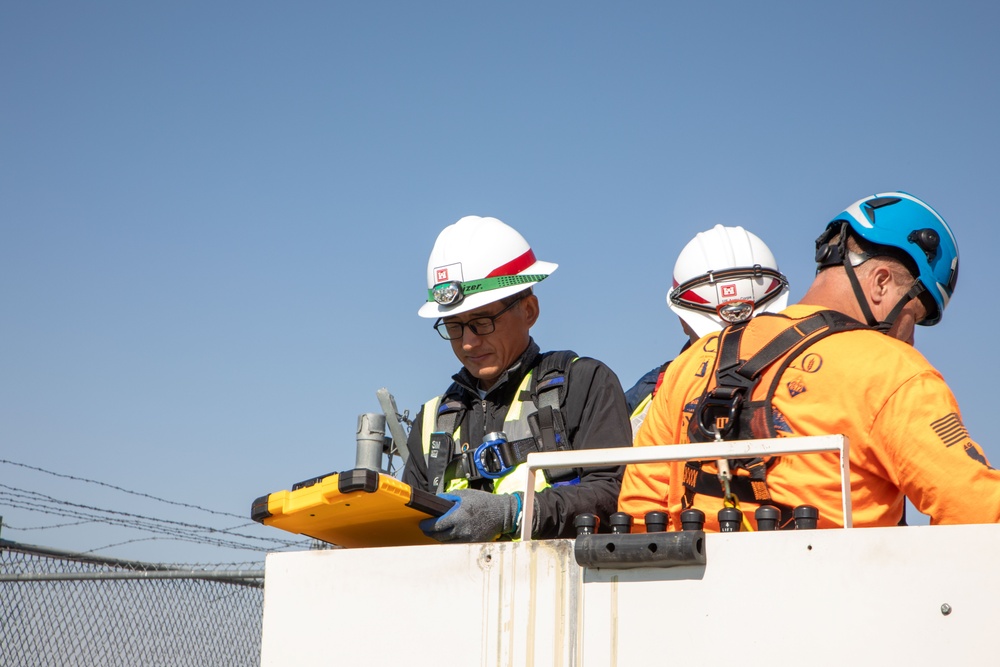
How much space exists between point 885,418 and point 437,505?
4.24 ft

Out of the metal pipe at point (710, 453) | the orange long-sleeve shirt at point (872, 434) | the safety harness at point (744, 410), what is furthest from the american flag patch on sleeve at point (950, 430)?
the safety harness at point (744, 410)

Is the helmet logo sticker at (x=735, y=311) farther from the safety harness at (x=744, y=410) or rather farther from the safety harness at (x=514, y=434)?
→ the safety harness at (x=744, y=410)

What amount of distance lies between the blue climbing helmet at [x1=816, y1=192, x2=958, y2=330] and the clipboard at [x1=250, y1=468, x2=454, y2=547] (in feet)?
5.54

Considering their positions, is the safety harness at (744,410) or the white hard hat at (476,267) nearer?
the safety harness at (744,410)

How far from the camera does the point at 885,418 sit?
2898mm

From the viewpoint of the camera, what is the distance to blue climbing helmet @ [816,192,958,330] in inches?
144

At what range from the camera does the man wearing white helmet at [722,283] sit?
5.41 m

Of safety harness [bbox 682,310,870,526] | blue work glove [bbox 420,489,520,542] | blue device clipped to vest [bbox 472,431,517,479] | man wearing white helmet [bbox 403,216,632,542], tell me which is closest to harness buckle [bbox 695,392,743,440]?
safety harness [bbox 682,310,870,526]

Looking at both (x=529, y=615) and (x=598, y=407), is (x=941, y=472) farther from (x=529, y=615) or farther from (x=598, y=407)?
(x=598, y=407)

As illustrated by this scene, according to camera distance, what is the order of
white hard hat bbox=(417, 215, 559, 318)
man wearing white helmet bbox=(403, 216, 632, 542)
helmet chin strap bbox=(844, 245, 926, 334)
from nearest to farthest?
helmet chin strap bbox=(844, 245, 926, 334) < man wearing white helmet bbox=(403, 216, 632, 542) < white hard hat bbox=(417, 215, 559, 318)

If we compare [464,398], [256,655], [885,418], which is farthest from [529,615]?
[256,655]

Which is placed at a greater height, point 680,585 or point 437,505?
point 437,505

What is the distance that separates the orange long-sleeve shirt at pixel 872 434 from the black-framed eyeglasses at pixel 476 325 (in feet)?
5.69

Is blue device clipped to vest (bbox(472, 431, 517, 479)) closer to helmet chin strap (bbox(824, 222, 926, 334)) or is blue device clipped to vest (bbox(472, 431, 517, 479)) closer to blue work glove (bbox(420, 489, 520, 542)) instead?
blue work glove (bbox(420, 489, 520, 542))
